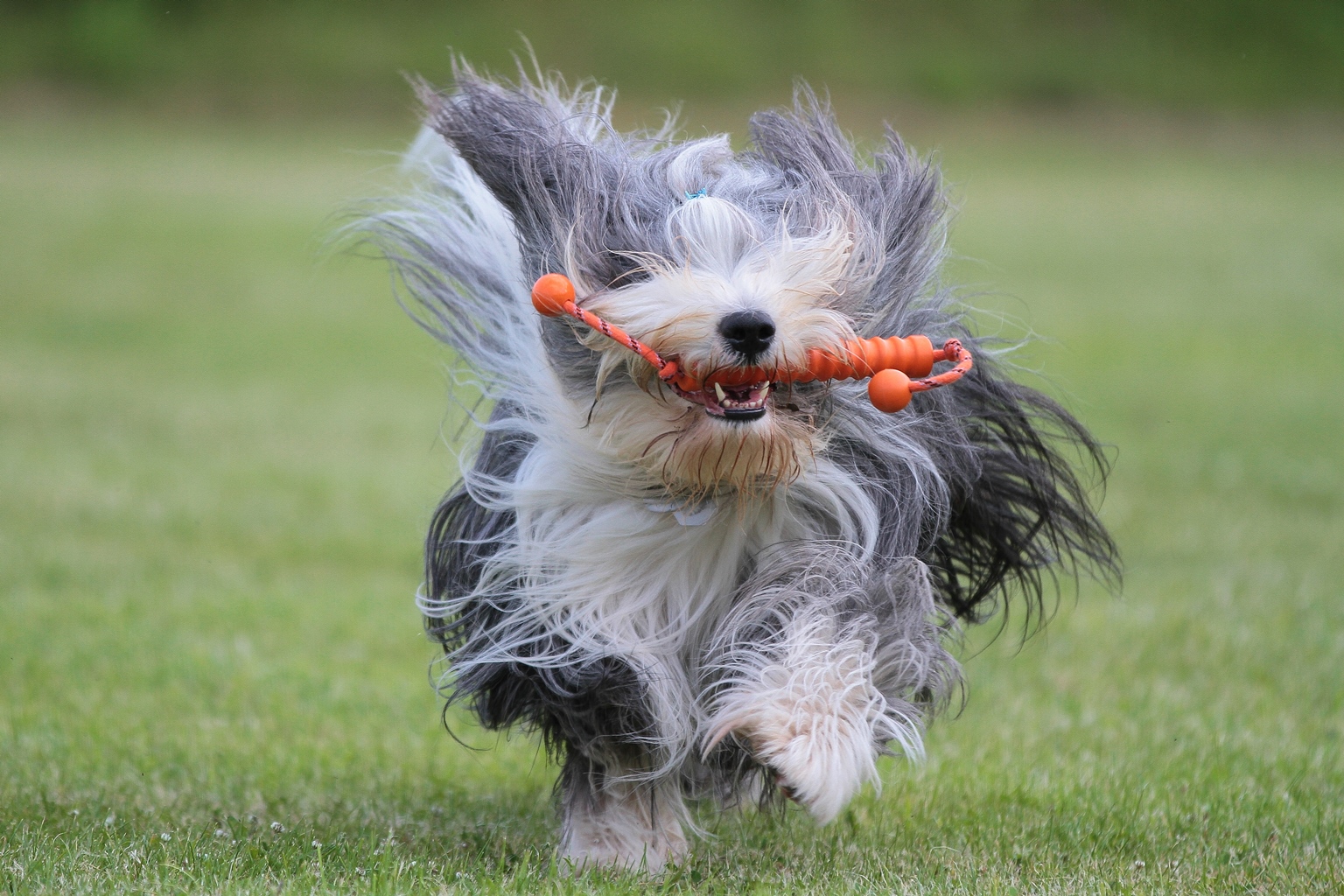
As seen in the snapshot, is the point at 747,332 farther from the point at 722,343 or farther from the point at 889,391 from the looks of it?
the point at 889,391

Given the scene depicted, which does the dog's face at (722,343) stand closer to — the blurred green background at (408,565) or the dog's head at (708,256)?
the dog's head at (708,256)

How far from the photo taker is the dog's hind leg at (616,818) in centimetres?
364

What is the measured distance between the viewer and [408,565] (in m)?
7.94

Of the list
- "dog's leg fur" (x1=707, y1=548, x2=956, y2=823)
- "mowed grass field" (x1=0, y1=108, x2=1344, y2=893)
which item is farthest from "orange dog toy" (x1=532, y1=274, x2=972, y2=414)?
"mowed grass field" (x1=0, y1=108, x2=1344, y2=893)

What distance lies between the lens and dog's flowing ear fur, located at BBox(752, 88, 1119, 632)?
350cm

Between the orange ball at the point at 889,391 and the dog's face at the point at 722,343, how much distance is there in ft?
0.38

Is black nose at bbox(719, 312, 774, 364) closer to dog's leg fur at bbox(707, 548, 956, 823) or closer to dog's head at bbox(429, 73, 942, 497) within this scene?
dog's head at bbox(429, 73, 942, 497)

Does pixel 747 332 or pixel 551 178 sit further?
pixel 551 178

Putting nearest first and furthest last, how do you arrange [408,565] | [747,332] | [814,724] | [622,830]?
[747,332] → [814,724] → [622,830] → [408,565]

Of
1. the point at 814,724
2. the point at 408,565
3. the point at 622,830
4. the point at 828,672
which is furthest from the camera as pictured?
the point at 408,565

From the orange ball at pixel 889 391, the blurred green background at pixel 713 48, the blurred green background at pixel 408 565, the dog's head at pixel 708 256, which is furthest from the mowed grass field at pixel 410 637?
the blurred green background at pixel 713 48

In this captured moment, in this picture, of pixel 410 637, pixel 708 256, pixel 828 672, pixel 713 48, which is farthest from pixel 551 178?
pixel 713 48

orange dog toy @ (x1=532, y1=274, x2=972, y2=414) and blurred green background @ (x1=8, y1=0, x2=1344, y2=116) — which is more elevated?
orange dog toy @ (x1=532, y1=274, x2=972, y2=414)

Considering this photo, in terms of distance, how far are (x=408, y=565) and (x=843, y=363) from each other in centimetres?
511
